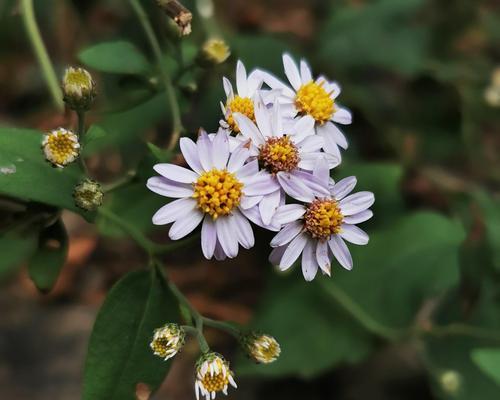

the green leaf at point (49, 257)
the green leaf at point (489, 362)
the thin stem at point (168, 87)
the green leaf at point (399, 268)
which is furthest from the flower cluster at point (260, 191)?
the green leaf at point (399, 268)

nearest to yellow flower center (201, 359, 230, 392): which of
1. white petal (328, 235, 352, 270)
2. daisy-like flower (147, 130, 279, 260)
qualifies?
daisy-like flower (147, 130, 279, 260)

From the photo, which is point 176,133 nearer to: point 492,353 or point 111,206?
point 111,206

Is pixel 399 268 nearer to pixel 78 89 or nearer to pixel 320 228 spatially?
pixel 320 228

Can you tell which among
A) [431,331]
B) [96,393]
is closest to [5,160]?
[96,393]

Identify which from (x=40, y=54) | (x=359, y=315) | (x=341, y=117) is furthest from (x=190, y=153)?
(x=359, y=315)

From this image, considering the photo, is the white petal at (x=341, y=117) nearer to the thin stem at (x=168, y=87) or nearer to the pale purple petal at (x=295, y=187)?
the pale purple petal at (x=295, y=187)
